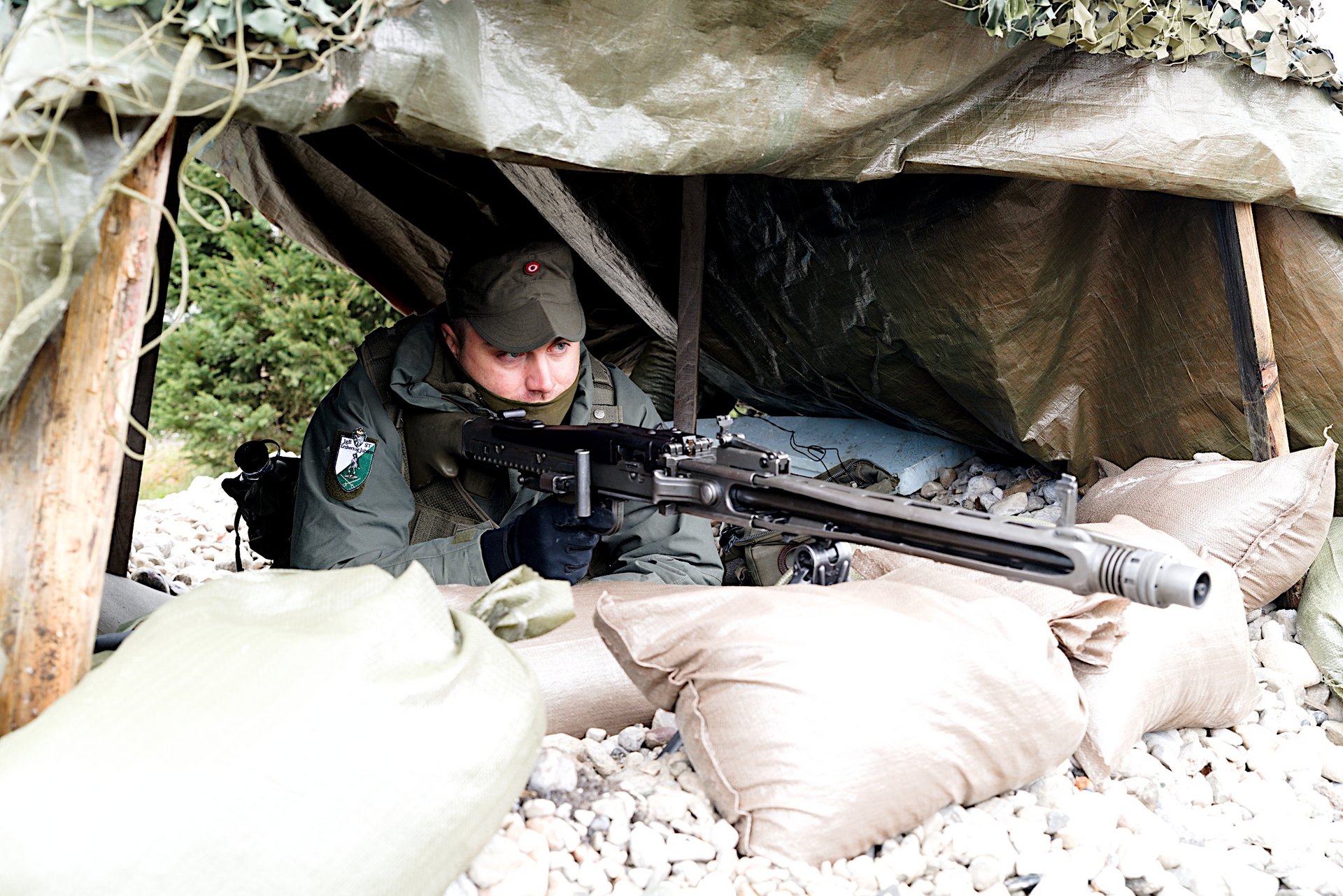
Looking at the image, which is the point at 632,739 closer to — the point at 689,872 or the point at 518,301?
the point at 689,872

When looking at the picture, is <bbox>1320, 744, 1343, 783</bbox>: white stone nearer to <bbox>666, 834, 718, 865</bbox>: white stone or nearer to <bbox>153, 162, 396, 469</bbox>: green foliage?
<bbox>666, 834, 718, 865</bbox>: white stone

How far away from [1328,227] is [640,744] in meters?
2.36

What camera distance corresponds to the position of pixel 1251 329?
120 inches

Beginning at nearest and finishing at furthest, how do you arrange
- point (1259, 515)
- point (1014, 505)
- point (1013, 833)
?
point (1013, 833), point (1259, 515), point (1014, 505)

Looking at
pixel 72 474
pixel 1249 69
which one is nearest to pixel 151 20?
pixel 72 474

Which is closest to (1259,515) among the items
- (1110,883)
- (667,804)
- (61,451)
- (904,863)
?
(1110,883)

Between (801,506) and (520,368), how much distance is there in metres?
1.22

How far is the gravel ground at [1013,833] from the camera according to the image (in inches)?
67.1

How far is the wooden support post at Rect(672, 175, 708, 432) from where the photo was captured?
11.7 feet

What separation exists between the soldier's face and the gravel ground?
1.03 metres

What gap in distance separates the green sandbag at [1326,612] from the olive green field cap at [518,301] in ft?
7.05

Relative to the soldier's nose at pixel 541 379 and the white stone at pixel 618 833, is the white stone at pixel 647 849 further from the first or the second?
the soldier's nose at pixel 541 379

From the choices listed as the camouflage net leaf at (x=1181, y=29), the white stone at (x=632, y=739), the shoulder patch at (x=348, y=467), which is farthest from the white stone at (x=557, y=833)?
the camouflage net leaf at (x=1181, y=29)

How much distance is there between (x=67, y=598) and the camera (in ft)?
4.99
